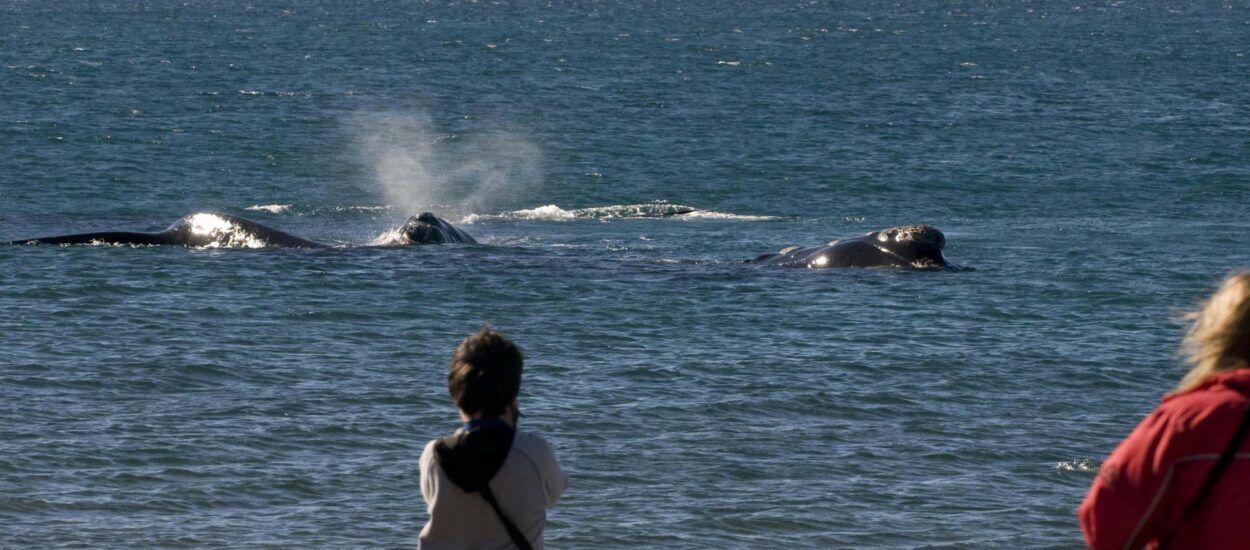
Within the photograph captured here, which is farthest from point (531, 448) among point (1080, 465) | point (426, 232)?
point (426, 232)

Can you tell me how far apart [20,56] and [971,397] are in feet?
221

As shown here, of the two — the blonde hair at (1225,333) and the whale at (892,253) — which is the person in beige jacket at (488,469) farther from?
the whale at (892,253)

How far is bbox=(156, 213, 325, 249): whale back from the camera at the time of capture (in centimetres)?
2606

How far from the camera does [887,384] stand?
698 inches

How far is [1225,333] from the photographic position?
18.0 feet

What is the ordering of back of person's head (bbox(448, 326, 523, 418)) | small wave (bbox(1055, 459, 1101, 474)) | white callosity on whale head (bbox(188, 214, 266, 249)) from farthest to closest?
white callosity on whale head (bbox(188, 214, 266, 249)) → small wave (bbox(1055, 459, 1101, 474)) → back of person's head (bbox(448, 326, 523, 418))

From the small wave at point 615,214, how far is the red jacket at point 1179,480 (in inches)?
1120

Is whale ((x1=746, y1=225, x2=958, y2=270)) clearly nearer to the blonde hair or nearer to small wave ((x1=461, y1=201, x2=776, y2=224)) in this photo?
small wave ((x1=461, y1=201, x2=776, y2=224))

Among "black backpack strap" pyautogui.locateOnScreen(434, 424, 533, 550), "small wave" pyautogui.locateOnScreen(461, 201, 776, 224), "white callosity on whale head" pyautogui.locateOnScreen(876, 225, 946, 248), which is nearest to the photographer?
"black backpack strap" pyautogui.locateOnScreen(434, 424, 533, 550)

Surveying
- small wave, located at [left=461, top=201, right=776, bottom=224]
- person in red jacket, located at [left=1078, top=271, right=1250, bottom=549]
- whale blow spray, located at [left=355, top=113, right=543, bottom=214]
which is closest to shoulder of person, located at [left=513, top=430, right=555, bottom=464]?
person in red jacket, located at [left=1078, top=271, right=1250, bottom=549]

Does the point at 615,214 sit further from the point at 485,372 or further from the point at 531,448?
the point at 485,372

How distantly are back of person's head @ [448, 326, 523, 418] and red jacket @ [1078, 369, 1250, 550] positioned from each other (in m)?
1.89

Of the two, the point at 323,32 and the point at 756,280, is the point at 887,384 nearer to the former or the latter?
the point at 756,280

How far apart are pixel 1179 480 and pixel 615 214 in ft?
98.1
